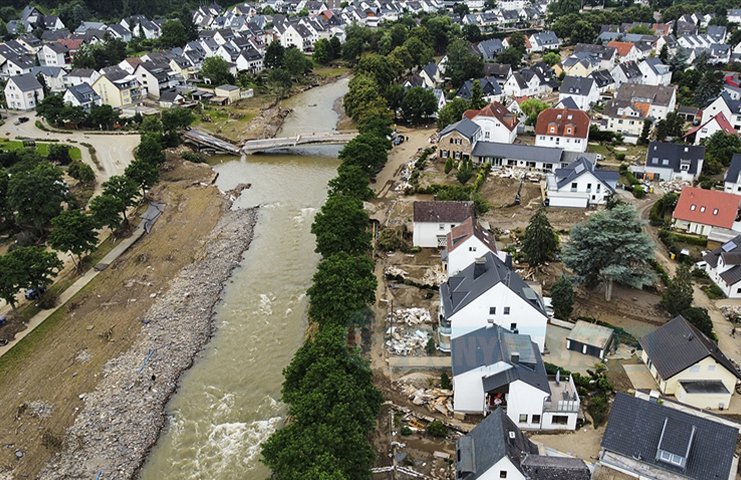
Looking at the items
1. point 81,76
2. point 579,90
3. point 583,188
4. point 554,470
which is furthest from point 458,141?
point 81,76

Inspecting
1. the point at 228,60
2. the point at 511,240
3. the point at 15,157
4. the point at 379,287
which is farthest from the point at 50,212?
the point at 228,60

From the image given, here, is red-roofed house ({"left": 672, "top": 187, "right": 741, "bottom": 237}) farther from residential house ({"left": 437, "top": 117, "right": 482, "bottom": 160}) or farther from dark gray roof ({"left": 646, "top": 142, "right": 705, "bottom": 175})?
residential house ({"left": 437, "top": 117, "right": 482, "bottom": 160})

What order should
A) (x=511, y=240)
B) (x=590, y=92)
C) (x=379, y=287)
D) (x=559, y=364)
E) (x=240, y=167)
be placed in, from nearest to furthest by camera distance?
1. (x=559, y=364)
2. (x=379, y=287)
3. (x=511, y=240)
4. (x=240, y=167)
5. (x=590, y=92)

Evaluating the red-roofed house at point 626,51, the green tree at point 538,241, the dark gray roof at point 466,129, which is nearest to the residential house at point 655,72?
the red-roofed house at point 626,51

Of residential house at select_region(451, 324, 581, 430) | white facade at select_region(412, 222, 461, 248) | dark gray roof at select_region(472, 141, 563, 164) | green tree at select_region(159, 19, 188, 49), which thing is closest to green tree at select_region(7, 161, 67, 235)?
white facade at select_region(412, 222, 461, 248)

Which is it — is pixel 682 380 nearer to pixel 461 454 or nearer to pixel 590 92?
pixel 461 454

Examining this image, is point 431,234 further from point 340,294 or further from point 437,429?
point 437,429
